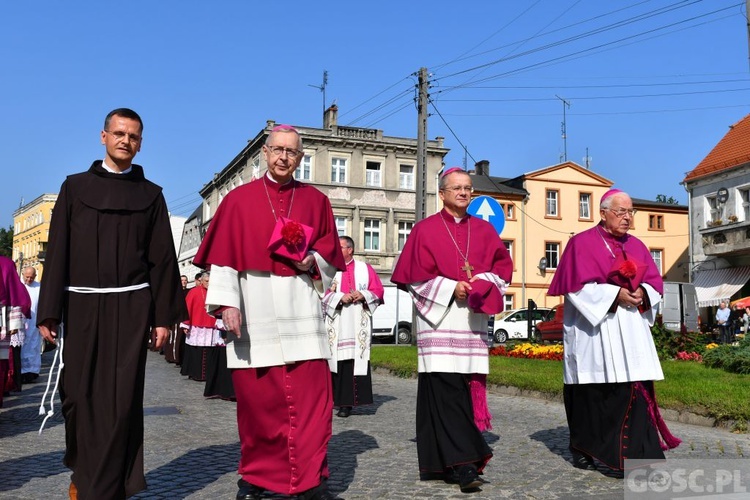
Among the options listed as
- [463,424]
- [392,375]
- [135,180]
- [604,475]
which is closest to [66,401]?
[135,180]

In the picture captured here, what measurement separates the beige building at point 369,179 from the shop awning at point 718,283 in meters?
18.1

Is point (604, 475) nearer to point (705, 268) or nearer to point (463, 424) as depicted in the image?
point (463, 424)

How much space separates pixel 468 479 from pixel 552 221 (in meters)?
48.3

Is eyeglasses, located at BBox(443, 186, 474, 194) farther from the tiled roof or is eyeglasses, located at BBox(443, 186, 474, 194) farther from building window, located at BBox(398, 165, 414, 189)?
building window, located at BBox(398, 165, 414, 189)

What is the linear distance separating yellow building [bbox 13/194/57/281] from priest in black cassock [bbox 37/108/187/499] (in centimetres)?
11234

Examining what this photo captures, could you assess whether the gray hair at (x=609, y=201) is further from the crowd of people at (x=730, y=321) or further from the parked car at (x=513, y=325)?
the parked car at (x=513, y=325)

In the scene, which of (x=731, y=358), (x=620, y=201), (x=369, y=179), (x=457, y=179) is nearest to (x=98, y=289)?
(x=457, y=179)

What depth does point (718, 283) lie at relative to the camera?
38.6 meters

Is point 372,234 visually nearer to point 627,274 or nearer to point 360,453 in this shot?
point 360,453

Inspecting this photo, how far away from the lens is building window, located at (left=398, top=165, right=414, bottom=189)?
52250mm

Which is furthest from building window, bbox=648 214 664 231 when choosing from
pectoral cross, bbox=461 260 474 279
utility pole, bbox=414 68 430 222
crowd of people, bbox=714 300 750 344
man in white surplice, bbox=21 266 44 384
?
pectoral cross, bbox=461 260 474 279

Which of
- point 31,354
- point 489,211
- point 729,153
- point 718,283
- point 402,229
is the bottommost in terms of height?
point 31,354

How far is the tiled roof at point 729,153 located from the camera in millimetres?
38062

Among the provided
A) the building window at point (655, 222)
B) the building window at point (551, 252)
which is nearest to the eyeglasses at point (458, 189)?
the building window at point (551, 252)
